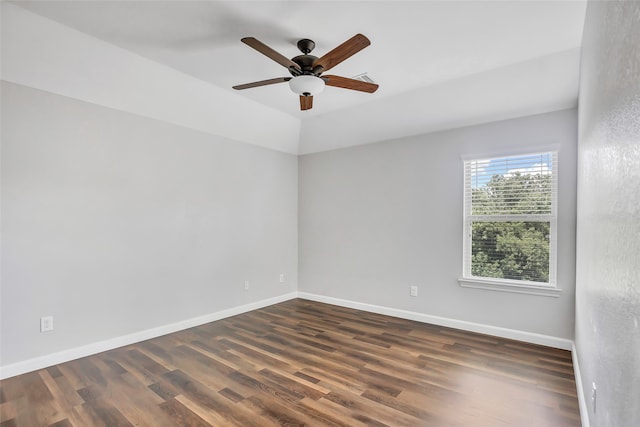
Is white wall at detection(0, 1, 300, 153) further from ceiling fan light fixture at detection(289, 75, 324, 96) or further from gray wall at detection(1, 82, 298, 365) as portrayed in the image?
ceiling fan light fixture at detection(289, 75, 324, 96)

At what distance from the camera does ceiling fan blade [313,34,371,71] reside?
6.96 ft

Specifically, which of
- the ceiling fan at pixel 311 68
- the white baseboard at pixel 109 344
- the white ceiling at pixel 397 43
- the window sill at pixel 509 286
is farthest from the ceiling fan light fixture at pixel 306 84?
the white baseboard at pixel 109 344

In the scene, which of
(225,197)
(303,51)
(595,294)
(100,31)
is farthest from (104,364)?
(595,294)

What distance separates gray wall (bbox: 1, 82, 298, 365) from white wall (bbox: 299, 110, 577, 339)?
1.03m

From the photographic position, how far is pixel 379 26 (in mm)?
2484

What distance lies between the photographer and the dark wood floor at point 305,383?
7.04 ft

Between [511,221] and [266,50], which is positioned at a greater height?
[266,50]

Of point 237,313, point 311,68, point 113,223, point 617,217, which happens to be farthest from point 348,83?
point 237,313

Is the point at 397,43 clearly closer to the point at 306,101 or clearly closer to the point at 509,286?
the point at 306,101

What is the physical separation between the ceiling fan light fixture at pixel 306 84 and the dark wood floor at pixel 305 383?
239cm

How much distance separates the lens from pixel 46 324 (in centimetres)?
285

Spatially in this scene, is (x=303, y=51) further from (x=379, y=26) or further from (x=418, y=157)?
(x=418, y=157)

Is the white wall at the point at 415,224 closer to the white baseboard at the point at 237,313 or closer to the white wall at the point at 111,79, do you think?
the white baseboard at the point at 237,313

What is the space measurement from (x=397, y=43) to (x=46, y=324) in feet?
12.8
